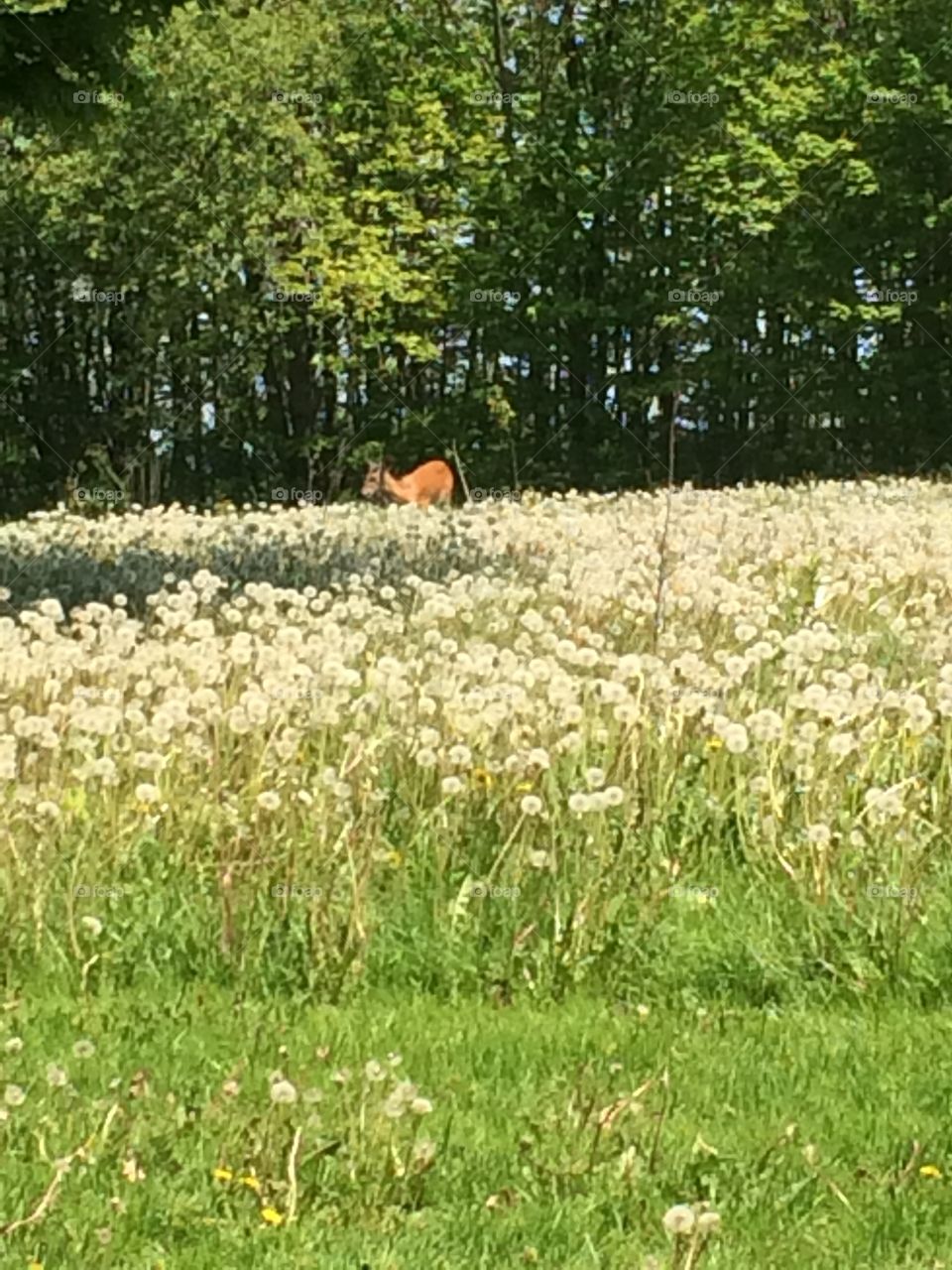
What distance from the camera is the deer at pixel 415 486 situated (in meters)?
22.2

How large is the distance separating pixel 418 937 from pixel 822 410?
1031 inches

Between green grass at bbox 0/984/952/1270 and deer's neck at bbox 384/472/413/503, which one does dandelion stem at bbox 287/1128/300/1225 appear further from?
deer's neck at bbox 384/472/413/503

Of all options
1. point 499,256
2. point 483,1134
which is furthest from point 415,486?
point 483,1134

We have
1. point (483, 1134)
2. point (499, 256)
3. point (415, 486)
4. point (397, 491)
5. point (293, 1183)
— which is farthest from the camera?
point (499, 256)

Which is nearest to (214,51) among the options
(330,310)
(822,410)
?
(330,310)

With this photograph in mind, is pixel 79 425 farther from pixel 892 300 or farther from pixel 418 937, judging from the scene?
pixel 418 937

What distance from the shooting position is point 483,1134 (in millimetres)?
3838

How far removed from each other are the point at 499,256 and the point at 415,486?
32.4 ft

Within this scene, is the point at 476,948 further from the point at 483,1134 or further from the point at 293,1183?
the point at 293,1183

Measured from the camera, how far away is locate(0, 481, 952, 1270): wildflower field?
3480 millimetres

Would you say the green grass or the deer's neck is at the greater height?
the deer's neck

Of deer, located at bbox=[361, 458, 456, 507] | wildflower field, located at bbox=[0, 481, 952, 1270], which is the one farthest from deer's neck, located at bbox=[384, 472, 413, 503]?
wildflower field, located at bbox=[0, 481, 952, 1270]

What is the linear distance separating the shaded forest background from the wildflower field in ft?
71.7

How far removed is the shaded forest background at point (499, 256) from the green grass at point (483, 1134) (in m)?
24.4
